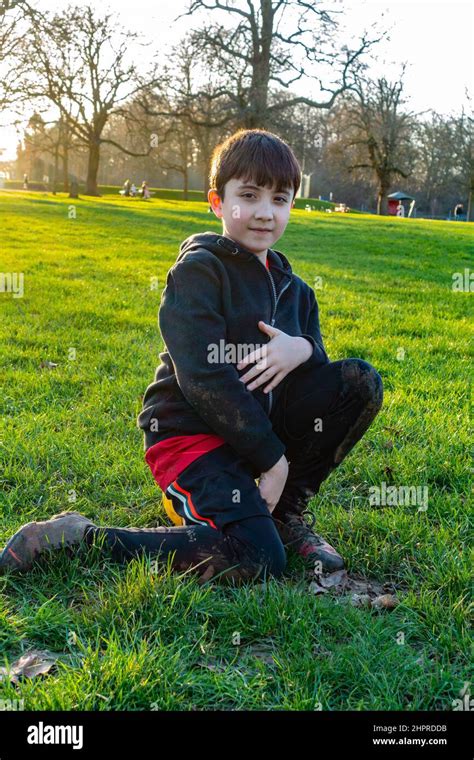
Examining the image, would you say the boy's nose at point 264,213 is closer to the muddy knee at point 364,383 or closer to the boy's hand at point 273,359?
the boy's hand at point 273,359

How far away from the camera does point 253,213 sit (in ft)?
9.02

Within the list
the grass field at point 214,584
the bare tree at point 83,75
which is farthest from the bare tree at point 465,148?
the grass field at point 214,584

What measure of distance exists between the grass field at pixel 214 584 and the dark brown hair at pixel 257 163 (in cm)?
147

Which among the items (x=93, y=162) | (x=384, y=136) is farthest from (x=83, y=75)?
(x=384, y=136)

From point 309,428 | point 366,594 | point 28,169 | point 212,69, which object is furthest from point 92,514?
point 28,169

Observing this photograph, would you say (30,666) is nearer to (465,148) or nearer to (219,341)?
(219,341)

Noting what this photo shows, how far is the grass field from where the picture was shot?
1967 mm

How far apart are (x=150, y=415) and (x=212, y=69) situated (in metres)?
31.5

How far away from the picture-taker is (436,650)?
2.19m

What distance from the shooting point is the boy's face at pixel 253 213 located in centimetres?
275

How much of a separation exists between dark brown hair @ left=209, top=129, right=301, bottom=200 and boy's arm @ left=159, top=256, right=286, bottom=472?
0.40 meters

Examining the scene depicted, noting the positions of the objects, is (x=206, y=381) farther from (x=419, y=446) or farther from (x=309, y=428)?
(x=419, y=446)

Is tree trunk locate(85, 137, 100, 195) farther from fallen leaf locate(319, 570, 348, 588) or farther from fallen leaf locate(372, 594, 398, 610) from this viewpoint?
Result: fallen leaf locate(372, 594, 398, 610)

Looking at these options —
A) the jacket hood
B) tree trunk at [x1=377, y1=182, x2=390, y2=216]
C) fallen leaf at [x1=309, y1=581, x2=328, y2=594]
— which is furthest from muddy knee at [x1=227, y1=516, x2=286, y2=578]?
tree trunk at [x1=377, y1=182, x2=390, y2=216]
